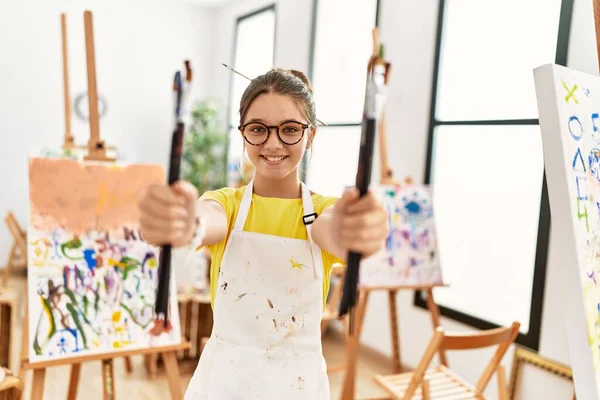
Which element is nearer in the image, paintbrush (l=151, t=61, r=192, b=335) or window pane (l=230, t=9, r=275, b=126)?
paintbrush (l=151, t=61, r=192, b=335)

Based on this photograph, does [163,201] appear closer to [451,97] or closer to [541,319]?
[541,319]

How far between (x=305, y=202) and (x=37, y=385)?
1118mm

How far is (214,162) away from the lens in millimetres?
5609

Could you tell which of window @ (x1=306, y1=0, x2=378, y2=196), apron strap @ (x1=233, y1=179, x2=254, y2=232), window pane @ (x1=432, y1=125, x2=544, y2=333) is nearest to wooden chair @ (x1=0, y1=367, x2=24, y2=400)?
apron strap @ (x1=233, y1=179, x2=254, y2=232)

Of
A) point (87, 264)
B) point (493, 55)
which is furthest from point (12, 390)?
point (493, 55)

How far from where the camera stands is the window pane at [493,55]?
2.53 metres

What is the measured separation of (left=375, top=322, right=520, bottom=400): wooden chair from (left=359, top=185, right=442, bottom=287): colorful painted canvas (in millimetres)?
475

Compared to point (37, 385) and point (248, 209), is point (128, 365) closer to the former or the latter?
point (37, 385)

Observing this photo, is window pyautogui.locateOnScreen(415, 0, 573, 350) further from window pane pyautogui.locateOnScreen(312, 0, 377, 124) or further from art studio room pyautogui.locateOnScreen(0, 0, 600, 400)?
window pane pyautogui.locateOnScreen(312, 0, 377, 124)

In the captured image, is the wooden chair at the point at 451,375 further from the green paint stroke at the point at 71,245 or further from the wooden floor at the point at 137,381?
the green paint stroke at the point at 71,245

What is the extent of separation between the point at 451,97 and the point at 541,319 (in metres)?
1.39

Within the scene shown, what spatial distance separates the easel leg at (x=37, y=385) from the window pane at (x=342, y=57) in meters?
2.88

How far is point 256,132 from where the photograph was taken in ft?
3.63

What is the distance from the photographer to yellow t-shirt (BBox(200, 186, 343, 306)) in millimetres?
1144
